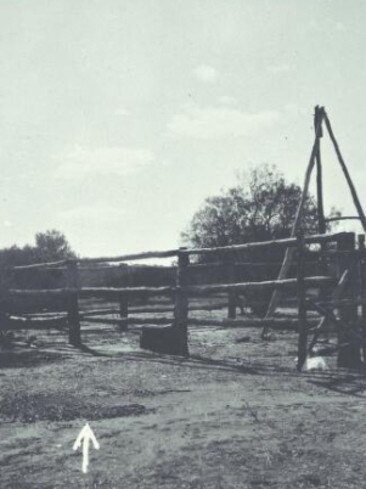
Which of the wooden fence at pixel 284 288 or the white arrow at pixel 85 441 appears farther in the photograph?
the wooden fence at pixel 284 288

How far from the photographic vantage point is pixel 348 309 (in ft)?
21.8

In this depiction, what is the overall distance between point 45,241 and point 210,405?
274 feet

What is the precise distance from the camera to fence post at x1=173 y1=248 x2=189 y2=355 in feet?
26.5

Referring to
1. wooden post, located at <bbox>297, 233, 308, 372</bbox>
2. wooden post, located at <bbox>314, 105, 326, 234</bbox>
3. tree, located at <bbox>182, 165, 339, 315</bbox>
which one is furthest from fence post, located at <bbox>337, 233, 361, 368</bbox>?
tree, located at <bbox>182, 165, 339, 315</bbox>

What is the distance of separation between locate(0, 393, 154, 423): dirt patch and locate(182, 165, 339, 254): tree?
1487 inches

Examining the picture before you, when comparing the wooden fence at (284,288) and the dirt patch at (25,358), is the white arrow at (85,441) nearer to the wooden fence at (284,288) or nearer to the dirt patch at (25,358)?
the wooden fence at (284,288)

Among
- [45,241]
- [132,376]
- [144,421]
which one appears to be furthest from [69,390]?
[45,241]

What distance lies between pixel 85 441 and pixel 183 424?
79 cm

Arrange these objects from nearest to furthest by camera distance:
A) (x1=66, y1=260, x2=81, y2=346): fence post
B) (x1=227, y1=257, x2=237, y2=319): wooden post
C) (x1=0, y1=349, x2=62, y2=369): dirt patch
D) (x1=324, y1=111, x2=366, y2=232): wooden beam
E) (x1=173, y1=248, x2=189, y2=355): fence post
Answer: (x1=0, y1=349, x2=62, y2=369): dirt patch → (x1=173, y1=248, x2=189, y2=355): fence post → (x1=66, y1=260, x2=81, y2=346): fence post → (x1=324, y1=111, x2=366, y2=232): wooden beam → (x1=227, y1=257, x2=237, y2=319): wooden post

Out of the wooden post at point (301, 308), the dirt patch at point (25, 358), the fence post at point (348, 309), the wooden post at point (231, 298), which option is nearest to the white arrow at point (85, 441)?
the wooden post at point (301, 308)

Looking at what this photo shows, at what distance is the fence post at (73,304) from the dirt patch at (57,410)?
15.3 ft

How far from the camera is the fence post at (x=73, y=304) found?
31.7 ft

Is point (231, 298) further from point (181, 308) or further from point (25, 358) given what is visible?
point (25, 358)

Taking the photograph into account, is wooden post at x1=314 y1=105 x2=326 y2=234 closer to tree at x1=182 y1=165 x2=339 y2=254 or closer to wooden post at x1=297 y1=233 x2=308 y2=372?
wooden post at x1=297 y1=233 x2=308 y2=372
